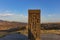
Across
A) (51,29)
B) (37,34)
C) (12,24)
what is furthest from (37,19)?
(12,24)

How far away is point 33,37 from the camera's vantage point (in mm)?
7355

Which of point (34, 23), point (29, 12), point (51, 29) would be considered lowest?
point (51, 29)

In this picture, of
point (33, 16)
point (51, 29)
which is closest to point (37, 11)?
point (33, 16)

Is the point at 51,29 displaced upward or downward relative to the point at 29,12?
downward

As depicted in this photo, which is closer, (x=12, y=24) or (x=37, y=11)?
(x=37, y=11)

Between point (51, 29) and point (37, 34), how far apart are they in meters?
12.5

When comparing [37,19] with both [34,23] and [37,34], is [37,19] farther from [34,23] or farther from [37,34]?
[37,34]

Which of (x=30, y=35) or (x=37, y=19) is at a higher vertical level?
(x=37, y=19)

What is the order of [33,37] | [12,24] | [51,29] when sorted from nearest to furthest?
[33,37], [51,29], [12,24]

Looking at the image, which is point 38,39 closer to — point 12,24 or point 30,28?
point 30,28

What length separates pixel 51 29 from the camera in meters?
19.7

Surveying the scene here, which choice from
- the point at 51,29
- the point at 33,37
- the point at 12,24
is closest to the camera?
the point at 33,37

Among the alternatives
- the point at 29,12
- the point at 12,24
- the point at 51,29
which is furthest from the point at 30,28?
the point at 12,24

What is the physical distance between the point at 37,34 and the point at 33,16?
0.99 meters
